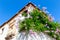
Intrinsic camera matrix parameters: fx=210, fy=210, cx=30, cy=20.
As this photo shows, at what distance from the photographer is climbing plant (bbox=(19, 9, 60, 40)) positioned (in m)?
12.2

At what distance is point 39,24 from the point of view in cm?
1252

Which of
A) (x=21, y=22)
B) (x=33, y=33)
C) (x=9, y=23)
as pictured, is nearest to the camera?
(x=33, y=33)

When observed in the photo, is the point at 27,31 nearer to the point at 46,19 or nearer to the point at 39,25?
the point at 39,25

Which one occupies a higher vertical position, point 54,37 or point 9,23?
point 9,23

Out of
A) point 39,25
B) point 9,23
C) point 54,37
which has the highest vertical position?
point 9,23

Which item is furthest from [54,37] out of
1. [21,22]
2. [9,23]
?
[9,23]

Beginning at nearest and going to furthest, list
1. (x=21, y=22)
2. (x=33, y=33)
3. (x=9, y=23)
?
(x=33, y=33)
(x=21, y=22)
(x=9, y=23)

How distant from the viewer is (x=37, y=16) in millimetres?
13008

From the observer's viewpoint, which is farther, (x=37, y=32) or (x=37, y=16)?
(x=37, y=16)

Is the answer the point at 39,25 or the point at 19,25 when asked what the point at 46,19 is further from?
the point at 19,25

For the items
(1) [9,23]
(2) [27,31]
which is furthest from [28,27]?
(1) [9,23]

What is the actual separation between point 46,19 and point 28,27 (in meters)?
1.48

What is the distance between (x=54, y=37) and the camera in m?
12.6

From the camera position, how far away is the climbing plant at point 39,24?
12.2 m
